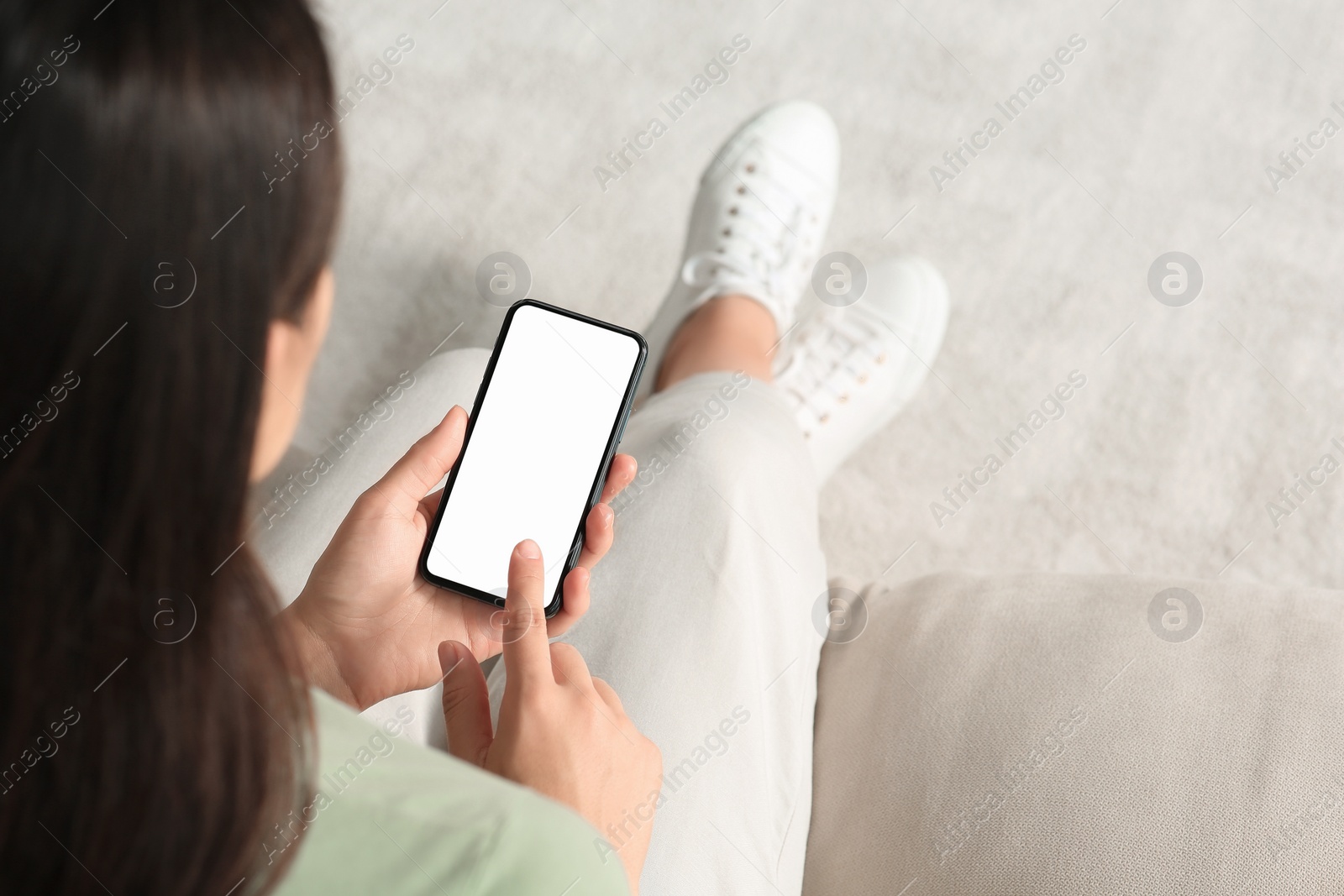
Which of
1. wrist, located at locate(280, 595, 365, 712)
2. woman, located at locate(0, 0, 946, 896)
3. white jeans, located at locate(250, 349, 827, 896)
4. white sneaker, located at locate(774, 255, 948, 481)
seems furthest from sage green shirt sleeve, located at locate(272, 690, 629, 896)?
white sneaker, located at locate(774, 255, 948, 481)

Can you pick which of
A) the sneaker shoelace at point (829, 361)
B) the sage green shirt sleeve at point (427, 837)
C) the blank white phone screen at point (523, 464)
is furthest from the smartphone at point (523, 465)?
the sneaker shoelace at point (829, 361)

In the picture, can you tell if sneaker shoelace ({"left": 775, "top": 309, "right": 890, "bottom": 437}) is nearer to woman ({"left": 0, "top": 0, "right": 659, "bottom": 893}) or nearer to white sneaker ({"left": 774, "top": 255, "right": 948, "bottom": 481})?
white sneaker ({"left": 774, "top": 255, "right": 948, "bottom": 481})

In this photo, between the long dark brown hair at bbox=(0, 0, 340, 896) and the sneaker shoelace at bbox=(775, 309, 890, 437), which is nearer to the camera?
the long dark brown hair at bbox=(0, 0, 340, 896)

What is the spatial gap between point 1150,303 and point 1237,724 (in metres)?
0.71

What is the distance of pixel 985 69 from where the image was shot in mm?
1180

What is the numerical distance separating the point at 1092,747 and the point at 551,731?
0.34 metres

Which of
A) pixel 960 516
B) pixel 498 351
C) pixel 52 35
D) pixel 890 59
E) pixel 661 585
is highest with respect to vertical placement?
pixel 52 35

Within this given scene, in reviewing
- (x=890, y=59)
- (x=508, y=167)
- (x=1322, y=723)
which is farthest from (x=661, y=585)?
(x=890, y=59)

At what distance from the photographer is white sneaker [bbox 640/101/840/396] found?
1085 millimetres

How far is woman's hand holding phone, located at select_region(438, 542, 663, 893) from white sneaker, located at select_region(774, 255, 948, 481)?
1.80ft

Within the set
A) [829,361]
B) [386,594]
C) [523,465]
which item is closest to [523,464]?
[523,465]

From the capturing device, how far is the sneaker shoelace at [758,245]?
1.08 meters

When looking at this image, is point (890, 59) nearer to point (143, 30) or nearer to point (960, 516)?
point (960, 516)

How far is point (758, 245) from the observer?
1.10 meters
